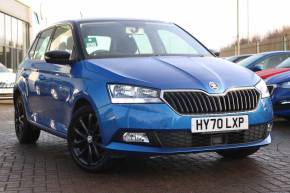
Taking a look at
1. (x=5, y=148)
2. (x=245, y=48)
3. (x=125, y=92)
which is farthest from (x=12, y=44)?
(x=125, y=92)

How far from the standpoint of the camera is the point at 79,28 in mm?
6672

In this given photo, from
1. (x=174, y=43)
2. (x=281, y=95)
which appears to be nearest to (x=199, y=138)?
(x=174, y=43)

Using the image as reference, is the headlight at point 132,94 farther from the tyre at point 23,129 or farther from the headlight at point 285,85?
the headlight at point 285,85

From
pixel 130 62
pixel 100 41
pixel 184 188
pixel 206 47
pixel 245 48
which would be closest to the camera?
pixel 184 188

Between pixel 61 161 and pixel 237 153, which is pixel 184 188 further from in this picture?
pixel 61 161

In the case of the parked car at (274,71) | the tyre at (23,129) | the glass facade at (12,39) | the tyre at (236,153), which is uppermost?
the glass facade at (12,39)

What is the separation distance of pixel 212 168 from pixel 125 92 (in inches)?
53.2

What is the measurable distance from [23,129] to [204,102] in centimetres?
375

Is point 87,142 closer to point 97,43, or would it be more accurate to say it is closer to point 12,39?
point 97,43

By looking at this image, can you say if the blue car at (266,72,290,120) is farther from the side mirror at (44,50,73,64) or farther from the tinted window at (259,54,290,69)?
the tinted window at (259,54,290,69)

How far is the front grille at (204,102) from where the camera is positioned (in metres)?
5.27

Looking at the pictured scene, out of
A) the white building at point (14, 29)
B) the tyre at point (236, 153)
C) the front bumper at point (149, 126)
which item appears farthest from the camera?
the white building at point (14, 29)

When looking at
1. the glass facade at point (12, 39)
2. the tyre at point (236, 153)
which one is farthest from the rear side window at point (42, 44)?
the glass facade at point (12, 39)

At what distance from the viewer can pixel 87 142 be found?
5.86 m
